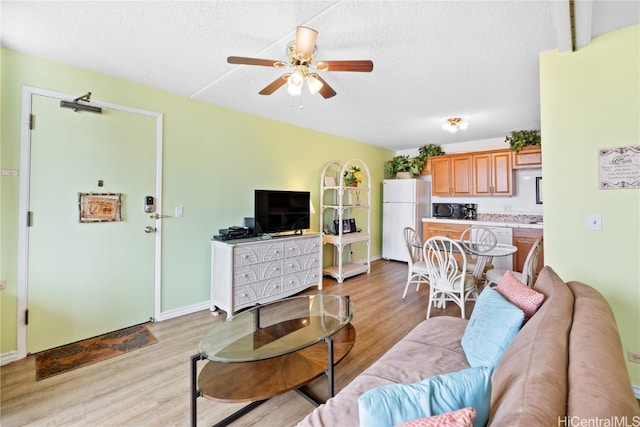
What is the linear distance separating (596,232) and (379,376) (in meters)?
1.85

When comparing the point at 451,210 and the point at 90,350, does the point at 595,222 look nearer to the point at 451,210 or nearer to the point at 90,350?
the point at 451,210

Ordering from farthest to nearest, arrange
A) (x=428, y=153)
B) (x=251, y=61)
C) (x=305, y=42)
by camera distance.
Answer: (x=428, y=153) → (x=251, y=61) → (x=305, y=42)

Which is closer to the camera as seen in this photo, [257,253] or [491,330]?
[491,330]

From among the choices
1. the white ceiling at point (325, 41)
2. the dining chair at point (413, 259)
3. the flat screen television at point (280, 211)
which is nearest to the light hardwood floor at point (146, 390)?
the dining chair at point (413, 259)

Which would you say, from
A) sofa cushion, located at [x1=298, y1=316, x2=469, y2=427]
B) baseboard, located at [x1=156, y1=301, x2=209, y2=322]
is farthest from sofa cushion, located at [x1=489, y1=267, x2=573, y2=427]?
baseboard, located at [x1=156, y1=301, x2=209, y2=322]

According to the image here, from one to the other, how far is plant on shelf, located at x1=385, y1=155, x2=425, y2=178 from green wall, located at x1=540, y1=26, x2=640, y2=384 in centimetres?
358

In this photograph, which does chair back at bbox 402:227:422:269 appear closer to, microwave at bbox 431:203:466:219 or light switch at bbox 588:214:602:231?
light switch at bbox 588:214:602:231

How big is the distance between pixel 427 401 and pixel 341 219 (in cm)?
360

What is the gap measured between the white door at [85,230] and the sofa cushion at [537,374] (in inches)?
123

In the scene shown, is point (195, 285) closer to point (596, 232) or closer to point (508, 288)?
point (508, 288)

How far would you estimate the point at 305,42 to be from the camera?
5.45 feet

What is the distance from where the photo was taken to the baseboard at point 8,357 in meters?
2.15

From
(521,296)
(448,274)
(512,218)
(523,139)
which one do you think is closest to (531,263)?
(448,274)

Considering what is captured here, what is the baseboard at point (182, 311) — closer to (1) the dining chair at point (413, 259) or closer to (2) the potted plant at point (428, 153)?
(1) the dining chair at point (413, 259)
